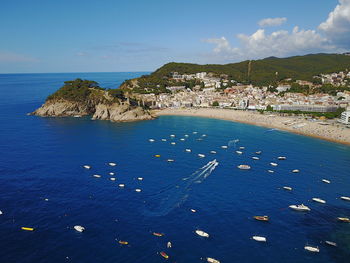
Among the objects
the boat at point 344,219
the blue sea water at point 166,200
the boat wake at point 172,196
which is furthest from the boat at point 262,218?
the boat wake at point 172,196

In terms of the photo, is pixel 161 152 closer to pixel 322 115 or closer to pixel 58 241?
pixel 58 241

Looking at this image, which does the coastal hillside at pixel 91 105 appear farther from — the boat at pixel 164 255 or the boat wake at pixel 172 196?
the boat at pixel 164 255

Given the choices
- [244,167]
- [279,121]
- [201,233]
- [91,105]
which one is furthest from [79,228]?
[91,105]

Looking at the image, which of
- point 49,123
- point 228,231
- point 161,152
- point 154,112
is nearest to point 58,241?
point 228,231

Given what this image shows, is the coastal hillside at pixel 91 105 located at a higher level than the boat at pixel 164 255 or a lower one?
higher

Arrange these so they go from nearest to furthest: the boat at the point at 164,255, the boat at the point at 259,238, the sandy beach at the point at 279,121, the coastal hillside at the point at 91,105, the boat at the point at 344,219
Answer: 1. the boat at the point at 164,255
2. the boat at the point at 259,238
3. the boat at the point at 344,219
4. the sandy beach at the point at 279,121
5. the coastal hillside at the point at 91,105

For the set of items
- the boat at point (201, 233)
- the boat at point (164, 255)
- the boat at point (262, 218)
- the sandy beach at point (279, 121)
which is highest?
the sandy beach at point (279, 121)

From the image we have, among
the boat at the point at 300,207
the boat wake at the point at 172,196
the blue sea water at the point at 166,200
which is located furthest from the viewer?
the boat at the point at 300,207

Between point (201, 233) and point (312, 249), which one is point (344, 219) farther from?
point (201, 233)
